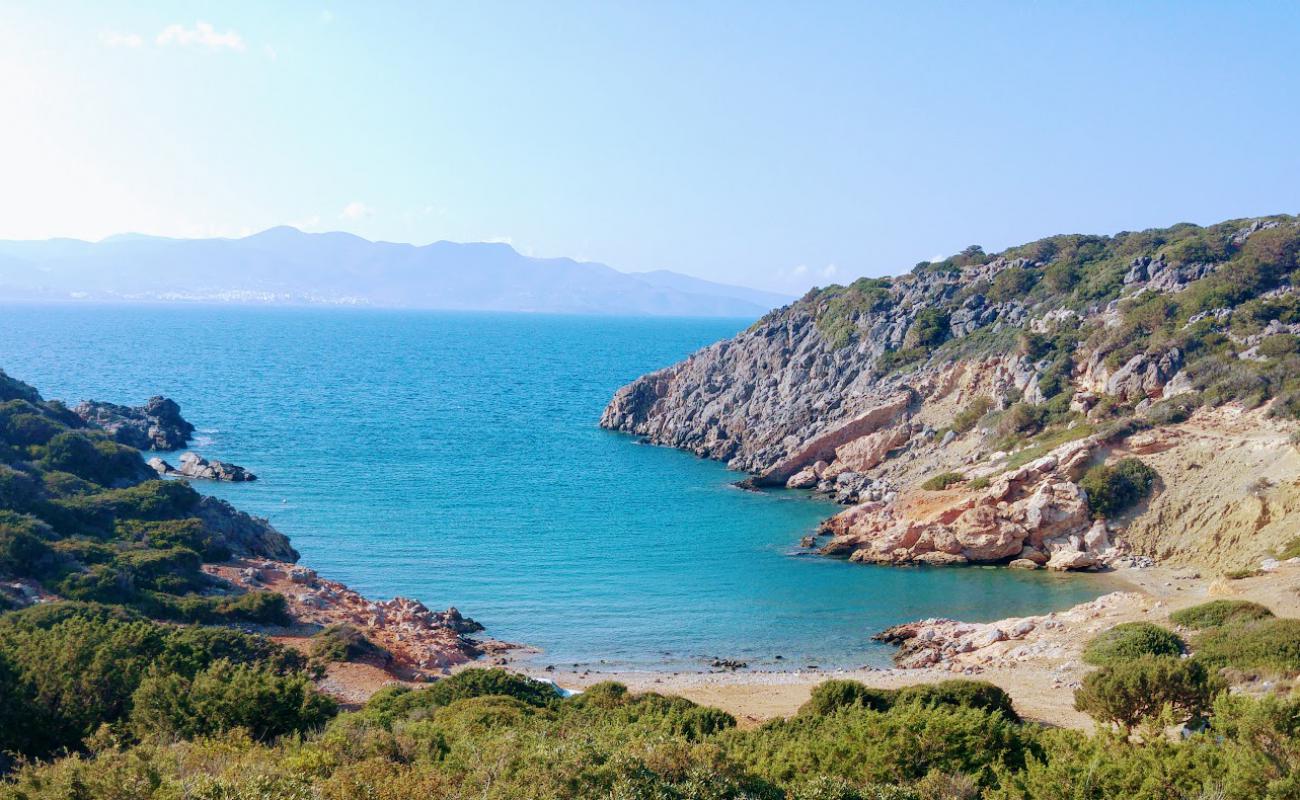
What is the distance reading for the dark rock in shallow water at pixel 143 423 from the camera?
63.3m

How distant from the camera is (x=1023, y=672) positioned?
2728 centimetres

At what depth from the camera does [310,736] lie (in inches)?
652

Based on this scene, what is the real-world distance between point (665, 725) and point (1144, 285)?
174ft

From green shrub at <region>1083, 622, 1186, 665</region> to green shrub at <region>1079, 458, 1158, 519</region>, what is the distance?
1431 cm

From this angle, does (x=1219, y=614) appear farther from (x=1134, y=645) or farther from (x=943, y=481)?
(x=943, y=481)

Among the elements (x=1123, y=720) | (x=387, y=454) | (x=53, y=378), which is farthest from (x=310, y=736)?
(x=53, y=378)

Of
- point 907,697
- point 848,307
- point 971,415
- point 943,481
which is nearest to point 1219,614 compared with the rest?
point 907,697

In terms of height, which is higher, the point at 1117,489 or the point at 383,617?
the point at 1117,489

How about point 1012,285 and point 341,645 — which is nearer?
point 341,645

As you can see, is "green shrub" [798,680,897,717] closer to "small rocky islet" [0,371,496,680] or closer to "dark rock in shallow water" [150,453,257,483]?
"small rocky islet" [0,371,496,680]

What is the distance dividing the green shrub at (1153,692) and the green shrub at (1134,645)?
610 centimetres

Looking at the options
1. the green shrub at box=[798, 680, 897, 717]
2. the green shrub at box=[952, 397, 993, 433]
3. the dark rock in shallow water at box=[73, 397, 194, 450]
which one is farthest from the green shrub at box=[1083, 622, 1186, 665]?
the dark rock in shallow water at box=[73, 397, 194, 450]

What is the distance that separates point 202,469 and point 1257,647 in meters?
50.4

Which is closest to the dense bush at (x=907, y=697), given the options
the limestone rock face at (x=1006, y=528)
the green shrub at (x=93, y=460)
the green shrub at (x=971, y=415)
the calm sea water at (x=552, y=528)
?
the calm sea water at (x=552, y=528)
